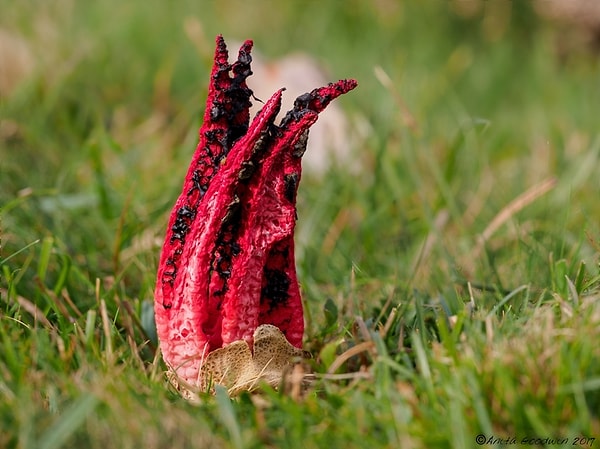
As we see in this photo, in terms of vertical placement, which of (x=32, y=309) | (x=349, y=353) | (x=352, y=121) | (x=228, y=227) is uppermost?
(x=352, y=121)

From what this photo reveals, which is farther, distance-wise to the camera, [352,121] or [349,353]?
[352,121]

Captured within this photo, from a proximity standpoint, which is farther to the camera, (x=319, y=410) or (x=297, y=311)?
(x=297, y=311)

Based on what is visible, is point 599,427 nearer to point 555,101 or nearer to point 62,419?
point 62,419

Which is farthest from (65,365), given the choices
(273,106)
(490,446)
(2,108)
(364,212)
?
(2,108)

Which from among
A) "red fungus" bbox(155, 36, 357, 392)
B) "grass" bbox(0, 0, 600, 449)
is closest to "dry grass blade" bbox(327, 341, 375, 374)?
"grass" bbox(0, 0, 600, 449)

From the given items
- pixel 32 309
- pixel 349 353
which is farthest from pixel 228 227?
pixel 32 309

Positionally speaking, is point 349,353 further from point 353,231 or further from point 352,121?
point 352,121

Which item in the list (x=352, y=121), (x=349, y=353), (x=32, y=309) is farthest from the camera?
(x=352, y=121)
